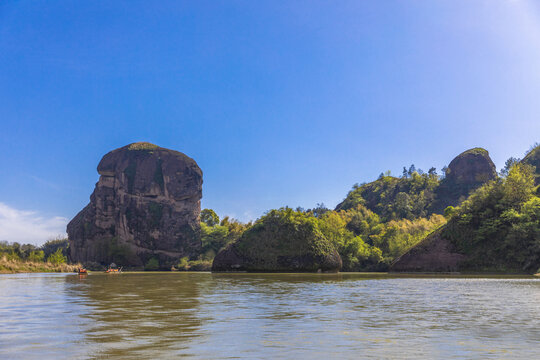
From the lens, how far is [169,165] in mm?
100062

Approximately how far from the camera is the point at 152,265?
3516 inches

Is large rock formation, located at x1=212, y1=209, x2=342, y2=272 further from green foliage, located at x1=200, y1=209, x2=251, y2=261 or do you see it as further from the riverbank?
green foliage, located at x1=200, y1=209, x2=251, y2=261

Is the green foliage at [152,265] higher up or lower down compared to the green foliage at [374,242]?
lower down

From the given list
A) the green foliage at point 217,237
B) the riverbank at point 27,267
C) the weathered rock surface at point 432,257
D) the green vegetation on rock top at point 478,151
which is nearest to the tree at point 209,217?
the green foliage at point 217,237

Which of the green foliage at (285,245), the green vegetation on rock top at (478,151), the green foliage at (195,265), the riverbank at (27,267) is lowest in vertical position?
the green foliage at (195,265)

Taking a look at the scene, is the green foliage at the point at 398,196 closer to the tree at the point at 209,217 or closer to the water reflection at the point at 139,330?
the tree at the point at 209,217

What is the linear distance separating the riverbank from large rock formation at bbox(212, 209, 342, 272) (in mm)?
23366

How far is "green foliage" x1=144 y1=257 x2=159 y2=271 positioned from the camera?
88.7 metres

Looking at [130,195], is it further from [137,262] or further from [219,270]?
[219,270]

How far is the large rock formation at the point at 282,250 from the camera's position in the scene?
52.4 metres

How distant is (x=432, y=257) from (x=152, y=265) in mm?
60698

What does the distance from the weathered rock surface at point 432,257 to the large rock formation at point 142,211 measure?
5888 cm

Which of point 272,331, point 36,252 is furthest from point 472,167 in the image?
point 272,331

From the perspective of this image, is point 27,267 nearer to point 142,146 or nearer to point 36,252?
point 36,252
